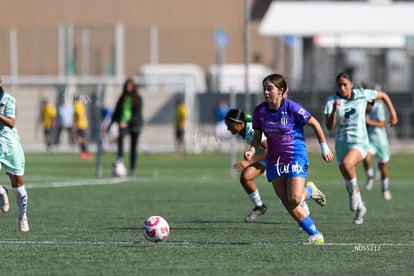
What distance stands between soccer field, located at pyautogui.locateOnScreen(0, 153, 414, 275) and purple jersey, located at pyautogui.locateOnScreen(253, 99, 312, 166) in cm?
100

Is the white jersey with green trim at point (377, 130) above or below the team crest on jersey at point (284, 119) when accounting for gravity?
below

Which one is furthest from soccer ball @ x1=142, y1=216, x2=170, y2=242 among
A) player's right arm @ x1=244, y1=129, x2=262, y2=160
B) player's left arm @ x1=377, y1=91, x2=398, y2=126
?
player's left arm @ x1=377, y1=91, x2=398, y2=126

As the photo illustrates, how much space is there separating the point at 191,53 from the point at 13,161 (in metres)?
36.1

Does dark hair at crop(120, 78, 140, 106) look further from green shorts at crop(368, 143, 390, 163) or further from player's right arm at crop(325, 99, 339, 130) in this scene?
player's right arm at crop(325, 99, 339, 130)

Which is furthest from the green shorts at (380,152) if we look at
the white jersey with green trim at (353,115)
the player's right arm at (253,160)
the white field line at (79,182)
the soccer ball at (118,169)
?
the player's right arm at (253,160)

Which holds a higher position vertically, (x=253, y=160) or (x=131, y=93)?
(x=253, y=160)

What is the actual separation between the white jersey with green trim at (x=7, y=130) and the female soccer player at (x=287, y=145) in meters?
3.18

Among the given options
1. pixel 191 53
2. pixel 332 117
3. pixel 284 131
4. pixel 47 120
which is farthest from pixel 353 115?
pixel 191 53

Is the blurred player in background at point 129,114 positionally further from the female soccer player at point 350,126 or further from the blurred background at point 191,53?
the blurred background at point 191,53

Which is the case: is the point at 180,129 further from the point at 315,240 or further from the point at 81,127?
the point at 315,240

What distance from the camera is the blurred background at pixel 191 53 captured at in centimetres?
4425

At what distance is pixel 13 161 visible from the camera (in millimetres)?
14961

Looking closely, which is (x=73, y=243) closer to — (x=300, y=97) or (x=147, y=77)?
(x=300, y=97)

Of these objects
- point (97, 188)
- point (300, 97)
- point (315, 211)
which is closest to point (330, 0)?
point (300, 97)
